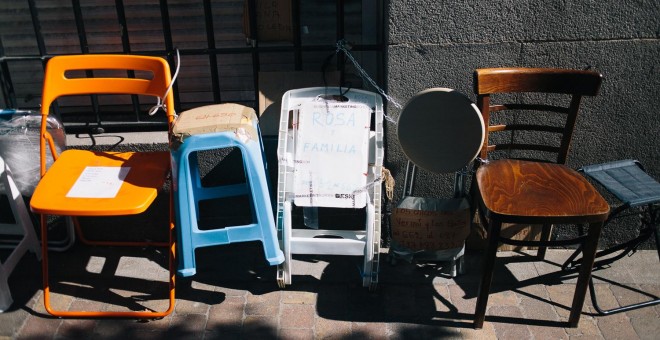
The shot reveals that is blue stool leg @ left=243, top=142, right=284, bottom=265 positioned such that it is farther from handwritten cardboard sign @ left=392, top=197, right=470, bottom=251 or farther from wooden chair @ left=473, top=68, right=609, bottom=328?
wooden chair @ left=473, top=68, right=609, bottom=328

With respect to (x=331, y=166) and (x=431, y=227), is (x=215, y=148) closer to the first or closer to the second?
(x=331, y=166)

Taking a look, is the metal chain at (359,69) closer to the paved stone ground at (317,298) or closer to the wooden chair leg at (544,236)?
the paved stone ground at (317,298)

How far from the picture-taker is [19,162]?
375 centimetres

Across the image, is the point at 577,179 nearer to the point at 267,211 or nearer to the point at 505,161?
the point at 505,161

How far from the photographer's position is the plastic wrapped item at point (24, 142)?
370cm

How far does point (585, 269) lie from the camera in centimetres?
321

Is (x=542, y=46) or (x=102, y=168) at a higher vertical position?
(x=542, y=46)

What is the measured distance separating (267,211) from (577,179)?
5.69 feet

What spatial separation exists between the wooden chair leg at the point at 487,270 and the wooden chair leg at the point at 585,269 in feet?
1.55

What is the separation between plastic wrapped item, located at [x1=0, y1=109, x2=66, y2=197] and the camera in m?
3.70

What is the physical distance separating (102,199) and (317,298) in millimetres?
1380

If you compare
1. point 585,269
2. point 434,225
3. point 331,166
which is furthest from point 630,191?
point 331,166

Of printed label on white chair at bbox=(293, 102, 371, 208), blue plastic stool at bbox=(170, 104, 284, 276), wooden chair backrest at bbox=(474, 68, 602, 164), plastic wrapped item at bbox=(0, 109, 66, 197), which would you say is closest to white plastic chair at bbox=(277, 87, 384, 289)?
printed label on white chair at bbox=(293, 102, 371, 208)

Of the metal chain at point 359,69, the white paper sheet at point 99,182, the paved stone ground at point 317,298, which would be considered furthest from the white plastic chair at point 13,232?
the metal chain at point 359,69
